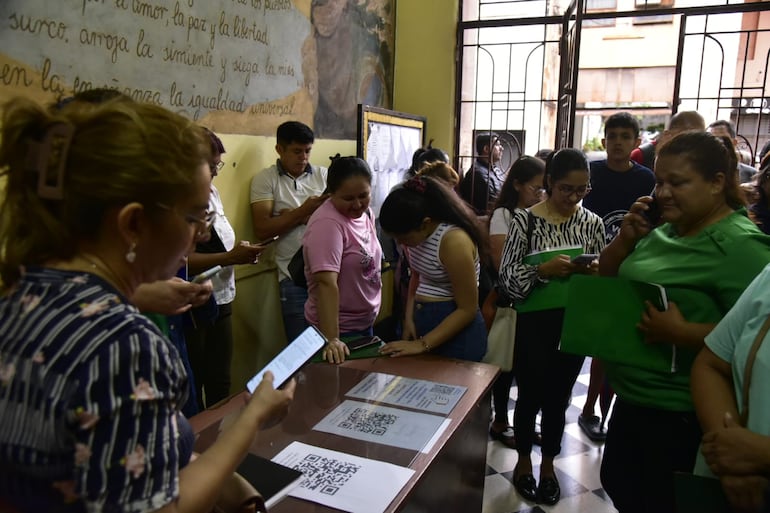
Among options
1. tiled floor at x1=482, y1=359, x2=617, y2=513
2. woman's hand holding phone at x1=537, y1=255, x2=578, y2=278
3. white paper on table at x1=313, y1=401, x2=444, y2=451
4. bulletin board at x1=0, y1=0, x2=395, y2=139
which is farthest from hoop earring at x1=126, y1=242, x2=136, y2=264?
tiled floor at x1=482, y1=359, x2=617, y2=513

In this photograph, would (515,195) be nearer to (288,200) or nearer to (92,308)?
(288,200)

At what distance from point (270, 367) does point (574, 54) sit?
13.2 ft

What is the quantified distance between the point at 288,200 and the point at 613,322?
6.48 ft

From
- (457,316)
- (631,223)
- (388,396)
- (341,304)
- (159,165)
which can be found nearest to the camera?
(159,165)

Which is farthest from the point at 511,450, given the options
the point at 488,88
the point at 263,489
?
the point at 488,88

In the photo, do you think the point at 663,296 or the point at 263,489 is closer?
the point at 263,489

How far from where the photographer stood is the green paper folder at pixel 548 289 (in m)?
2.19

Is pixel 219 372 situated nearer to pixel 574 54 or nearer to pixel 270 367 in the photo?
pixel 270 367

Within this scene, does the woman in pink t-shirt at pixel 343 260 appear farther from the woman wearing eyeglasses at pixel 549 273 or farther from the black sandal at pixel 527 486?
the black sandal at pixel 527 486

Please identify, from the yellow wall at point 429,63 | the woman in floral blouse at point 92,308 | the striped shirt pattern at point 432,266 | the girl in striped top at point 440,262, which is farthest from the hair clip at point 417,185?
the yellow wall at point 429,63

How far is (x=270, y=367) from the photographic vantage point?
112 centimetres

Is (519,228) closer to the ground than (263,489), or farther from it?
farther from it

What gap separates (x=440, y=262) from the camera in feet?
6.55

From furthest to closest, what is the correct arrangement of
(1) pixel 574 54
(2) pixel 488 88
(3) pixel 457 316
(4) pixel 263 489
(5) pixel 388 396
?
(2) pixel 488 88
(1) pixel 574 54
(3) pixel 457 316
(5) pixel 388 396
(4) pixel 263 489
